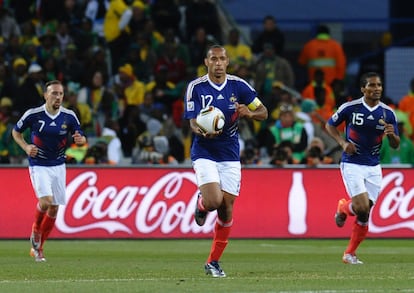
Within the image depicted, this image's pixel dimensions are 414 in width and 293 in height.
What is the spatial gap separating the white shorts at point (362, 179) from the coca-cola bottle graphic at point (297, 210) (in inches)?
204

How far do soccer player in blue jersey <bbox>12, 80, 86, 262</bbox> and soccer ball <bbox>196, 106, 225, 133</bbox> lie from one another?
12.3ft

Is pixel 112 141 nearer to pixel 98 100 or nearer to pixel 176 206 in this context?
pixel 98 100

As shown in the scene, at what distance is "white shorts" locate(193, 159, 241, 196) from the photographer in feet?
43.5

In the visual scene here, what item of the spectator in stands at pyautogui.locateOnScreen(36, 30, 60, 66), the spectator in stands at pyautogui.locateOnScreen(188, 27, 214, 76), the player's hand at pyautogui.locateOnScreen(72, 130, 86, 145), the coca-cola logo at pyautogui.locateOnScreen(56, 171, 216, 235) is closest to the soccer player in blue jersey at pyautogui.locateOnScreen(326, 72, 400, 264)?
the player's hand at pyautogui.locateOnScreen(72, 130, 86, 145)

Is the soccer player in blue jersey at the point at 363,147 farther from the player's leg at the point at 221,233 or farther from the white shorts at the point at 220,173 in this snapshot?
the player's leg at the point at 221,233

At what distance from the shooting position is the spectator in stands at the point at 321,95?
25.3m

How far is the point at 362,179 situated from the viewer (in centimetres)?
1559

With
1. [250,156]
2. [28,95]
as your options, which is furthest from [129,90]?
[250,156]

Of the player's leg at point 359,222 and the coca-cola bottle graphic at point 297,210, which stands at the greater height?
the player's leg at point 359,222

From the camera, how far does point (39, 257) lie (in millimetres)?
16422

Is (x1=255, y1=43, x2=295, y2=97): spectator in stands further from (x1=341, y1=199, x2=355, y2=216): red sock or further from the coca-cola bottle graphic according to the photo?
(x1=341, y1=199, x2=355, y2=216): red sock

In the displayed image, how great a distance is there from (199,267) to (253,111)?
242 cm

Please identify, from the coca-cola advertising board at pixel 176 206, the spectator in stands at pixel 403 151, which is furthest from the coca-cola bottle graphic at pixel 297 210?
the spectator in stands at pixel 403 151

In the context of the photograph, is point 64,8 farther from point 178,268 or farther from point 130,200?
point 178,268
